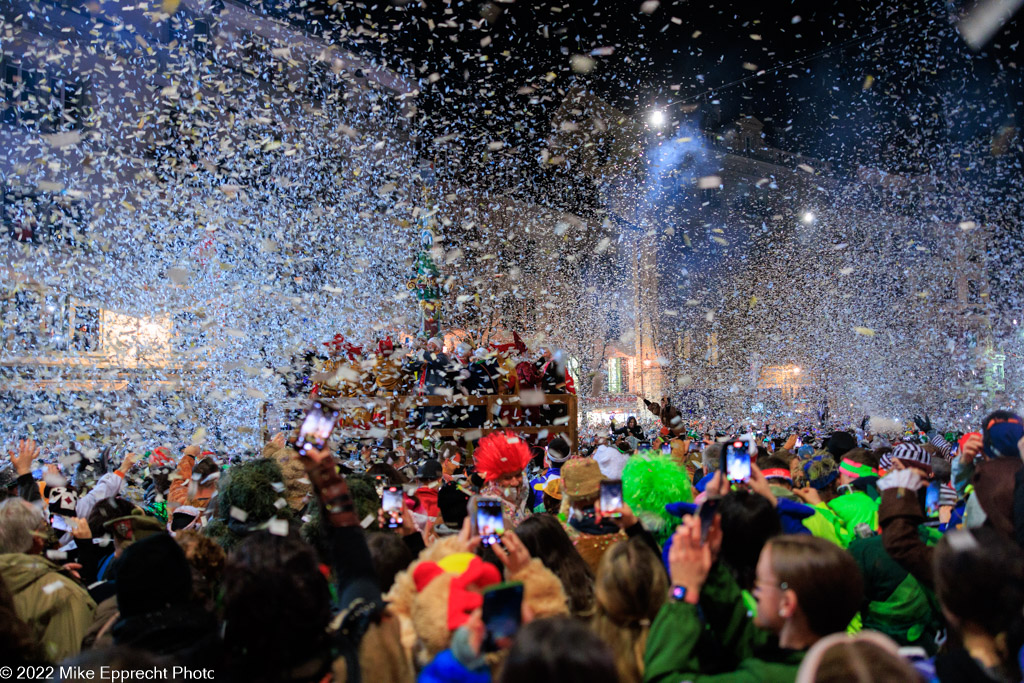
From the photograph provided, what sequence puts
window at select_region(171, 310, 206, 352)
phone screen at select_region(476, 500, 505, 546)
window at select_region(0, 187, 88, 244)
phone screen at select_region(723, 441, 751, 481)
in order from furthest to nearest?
1. window at select_region(0, 187, 88, 244)
2. window at select_region(171, 310, 206, 352)
3. phone screen at select_region(723, 441, 751, 481)
4. phone screen at select_region(476, 500, 505, 546)

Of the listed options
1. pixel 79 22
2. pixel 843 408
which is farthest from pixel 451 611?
pixel 843 408

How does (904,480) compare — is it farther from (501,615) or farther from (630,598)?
(501,615)

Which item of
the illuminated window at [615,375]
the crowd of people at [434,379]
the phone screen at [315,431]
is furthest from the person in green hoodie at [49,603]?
the illuminated window at [615,375]

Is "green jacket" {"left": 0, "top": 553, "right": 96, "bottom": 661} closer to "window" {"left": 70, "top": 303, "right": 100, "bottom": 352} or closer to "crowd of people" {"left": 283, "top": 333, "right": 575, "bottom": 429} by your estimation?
"crowd of people" {"left": 283, "top": 333, "right": 575, "bottom": 429}

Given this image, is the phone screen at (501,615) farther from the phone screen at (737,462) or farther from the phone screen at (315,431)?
the phone screen at (737,462)

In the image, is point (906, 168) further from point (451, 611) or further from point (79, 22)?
point (451, 611)

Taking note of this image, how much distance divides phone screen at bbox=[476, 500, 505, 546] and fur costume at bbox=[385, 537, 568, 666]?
26 centimetres

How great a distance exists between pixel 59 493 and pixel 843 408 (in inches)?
994

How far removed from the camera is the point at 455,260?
66.5ft

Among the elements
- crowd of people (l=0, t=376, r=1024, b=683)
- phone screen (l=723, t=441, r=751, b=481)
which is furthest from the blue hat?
phone screen (l=723, t=441, r=751, b=481)

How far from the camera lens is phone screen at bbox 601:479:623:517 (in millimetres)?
2898

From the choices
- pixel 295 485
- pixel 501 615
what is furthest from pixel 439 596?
pixel 295 485

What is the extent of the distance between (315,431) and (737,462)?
1.75 metres

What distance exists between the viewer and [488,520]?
278 cm
